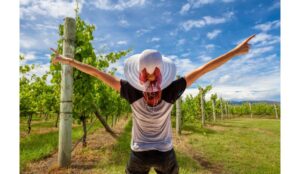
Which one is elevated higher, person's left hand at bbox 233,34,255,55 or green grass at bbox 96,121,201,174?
person's left hand at bbox 233,34,255,55

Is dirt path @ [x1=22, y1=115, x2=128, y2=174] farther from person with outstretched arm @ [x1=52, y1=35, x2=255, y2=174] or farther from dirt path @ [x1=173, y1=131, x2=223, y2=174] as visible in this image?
person with outstretched arm @ [x1=52, y1=35, x2=255, y2=174]

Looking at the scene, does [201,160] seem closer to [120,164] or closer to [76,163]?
[120,164]

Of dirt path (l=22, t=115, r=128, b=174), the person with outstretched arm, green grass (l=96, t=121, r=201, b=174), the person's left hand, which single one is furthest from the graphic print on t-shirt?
dirt path (l=22, t=115, r=128, b=174)

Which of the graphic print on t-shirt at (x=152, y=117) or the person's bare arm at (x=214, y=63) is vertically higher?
the person's bare arm at (x=214, y=63)

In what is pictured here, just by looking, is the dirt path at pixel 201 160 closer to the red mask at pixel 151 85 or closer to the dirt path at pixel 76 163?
the dirt path at pixel 76 163

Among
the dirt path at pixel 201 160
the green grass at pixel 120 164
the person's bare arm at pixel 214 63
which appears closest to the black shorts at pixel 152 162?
the person's bare arm at pixel 214 63

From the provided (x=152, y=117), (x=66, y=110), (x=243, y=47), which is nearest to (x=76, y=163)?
(x=66, y=110)

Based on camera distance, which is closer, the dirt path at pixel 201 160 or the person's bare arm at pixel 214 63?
the person's bare arm at pixel 214 63

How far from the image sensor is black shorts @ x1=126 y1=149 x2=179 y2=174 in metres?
2.26

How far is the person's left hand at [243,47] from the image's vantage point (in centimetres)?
236

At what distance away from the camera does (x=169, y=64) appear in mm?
2205
